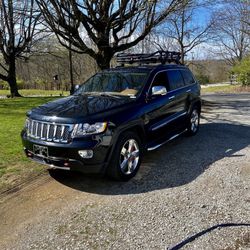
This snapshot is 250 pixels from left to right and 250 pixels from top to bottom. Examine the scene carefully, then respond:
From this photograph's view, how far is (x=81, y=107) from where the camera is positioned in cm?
478

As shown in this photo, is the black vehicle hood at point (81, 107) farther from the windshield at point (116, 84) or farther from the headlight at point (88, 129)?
the windshield at point (116, 84)

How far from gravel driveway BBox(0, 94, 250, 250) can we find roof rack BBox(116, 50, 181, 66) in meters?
2.32

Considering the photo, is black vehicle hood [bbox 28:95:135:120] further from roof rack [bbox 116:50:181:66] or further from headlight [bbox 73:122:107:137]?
roof rack [bbox 116:50:181:66]

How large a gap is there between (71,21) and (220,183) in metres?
9.54

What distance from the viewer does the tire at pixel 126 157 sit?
15.0 ft

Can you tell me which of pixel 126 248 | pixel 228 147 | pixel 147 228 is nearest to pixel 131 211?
pixel 147 228

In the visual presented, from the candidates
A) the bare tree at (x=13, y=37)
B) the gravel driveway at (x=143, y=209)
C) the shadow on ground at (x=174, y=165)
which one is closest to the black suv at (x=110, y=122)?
the shadow on ground at (x=174, y=165)

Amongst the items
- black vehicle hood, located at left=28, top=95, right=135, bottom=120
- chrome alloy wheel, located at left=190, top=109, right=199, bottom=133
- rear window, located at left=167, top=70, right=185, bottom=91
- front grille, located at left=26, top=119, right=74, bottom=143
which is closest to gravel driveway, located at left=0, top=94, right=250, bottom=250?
front grille, located at left=26, top=119, right=74, bottom=143

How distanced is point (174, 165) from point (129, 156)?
1.05m

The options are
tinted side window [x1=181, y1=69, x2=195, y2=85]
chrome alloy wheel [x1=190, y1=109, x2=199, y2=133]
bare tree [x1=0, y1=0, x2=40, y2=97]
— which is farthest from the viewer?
bare tree [x1=0, y1=0, x2=40, y2=97]

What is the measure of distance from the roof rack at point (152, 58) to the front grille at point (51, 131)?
3.31 metres

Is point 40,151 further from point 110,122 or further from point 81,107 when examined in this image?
point 110,122

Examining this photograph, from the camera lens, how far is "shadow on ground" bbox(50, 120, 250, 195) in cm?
466

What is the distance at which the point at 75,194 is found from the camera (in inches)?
174
